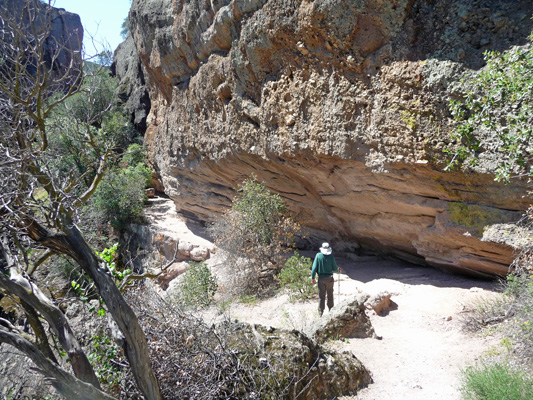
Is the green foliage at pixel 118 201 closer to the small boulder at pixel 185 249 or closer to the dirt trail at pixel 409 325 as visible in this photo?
the small boulder at pixel 185 249

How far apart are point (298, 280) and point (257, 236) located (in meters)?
1.51

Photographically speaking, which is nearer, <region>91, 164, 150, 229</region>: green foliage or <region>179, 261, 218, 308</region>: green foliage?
<region>179, 261, 218, 308</region>: green foliage

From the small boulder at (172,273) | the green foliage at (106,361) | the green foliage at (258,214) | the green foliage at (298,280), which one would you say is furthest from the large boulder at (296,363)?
the small boulder at (172,273)

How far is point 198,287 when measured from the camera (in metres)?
8.51

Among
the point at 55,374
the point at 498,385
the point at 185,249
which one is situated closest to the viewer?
the point at 55,374

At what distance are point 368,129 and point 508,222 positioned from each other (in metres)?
2.45

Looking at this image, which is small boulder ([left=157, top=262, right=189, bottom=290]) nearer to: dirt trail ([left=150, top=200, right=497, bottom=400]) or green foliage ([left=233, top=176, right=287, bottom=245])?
green foliage ([left=233, top=176, right=287, bottom=245])

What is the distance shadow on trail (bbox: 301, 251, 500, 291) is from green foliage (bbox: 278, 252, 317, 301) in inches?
41.8

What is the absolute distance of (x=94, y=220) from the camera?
520 inches

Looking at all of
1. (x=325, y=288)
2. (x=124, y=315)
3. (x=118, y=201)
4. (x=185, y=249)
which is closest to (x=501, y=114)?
(x=325, y=288)

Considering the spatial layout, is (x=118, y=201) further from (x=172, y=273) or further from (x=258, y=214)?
(x=258, y=214)

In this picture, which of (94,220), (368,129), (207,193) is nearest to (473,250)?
(368,129)

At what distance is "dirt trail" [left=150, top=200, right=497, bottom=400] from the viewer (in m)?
4.44

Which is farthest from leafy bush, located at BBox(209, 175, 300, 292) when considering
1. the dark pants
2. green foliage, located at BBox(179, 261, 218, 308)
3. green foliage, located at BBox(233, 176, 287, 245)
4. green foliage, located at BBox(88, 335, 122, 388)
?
green foliage, located at BBox(88, 335, 122, 388)
